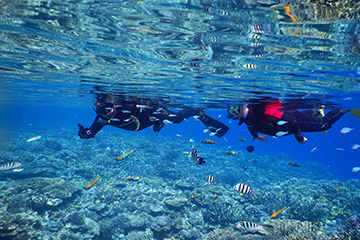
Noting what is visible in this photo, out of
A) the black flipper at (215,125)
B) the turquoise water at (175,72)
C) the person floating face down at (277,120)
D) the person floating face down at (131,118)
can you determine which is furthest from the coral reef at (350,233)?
the person floating face down at (131,118)

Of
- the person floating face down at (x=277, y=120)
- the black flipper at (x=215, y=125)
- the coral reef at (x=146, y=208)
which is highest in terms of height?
the person floating face down at (x=277, y=120)

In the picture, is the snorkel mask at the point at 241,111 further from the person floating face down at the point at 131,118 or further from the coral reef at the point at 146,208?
the coral reef at the point at 146,208

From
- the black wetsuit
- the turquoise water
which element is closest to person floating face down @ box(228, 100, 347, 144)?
the black wetsuit

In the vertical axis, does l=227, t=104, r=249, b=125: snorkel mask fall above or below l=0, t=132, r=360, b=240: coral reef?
above

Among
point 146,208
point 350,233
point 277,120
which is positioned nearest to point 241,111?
point 277,120

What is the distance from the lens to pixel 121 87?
13383 millimetres

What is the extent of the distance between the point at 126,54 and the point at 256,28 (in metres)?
5.17

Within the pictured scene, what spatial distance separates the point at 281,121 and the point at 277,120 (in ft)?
1.08

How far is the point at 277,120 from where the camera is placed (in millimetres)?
6254

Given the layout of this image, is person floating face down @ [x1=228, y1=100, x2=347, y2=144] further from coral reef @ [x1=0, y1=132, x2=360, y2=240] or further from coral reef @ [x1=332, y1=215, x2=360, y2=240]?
coral reef @ [x1=332, y1=215, x2=360, y2=240]

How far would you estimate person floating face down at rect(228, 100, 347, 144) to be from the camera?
20.5 feet

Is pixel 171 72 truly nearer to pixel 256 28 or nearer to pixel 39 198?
pixel 256 28

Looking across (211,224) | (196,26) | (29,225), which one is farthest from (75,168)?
(196,26)

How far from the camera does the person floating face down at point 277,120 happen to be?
20.5ft
